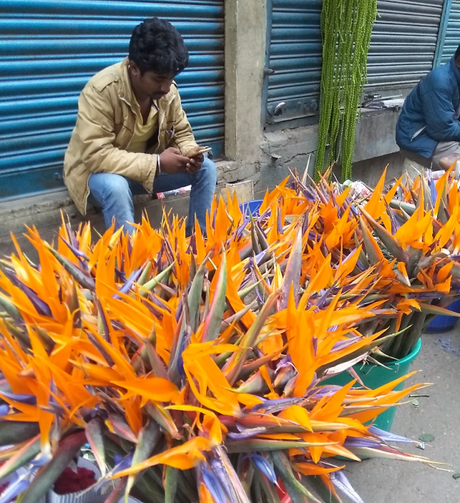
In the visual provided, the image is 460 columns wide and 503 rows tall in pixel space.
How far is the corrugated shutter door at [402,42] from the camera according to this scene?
5125mm

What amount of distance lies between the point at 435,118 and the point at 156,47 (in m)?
2.67

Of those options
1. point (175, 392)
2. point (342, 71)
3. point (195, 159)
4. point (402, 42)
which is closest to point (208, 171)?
point (195, 159)

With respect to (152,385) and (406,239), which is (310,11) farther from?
(152,385)

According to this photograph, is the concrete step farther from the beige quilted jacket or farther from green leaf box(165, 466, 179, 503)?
green leaf box(165, 466, 179, 503)

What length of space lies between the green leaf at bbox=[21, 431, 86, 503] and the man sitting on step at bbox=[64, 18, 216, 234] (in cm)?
182

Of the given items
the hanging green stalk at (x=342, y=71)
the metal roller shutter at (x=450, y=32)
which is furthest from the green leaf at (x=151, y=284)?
the metal roller shutter at (x=450, y=32)

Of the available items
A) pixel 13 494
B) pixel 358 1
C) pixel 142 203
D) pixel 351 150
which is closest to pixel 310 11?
pixel 358 1

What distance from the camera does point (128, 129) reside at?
282 centimetres

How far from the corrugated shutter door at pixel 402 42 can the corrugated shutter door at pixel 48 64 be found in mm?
2695

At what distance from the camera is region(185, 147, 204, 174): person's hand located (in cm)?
266

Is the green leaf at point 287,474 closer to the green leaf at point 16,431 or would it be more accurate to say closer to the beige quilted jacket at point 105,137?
the green leaf at point 16,431

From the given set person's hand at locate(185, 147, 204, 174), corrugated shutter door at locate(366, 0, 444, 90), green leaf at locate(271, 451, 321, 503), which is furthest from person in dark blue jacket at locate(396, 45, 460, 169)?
green leaf at locate(271, 451, 321, 503)

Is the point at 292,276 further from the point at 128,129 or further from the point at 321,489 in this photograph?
the point at 128,129

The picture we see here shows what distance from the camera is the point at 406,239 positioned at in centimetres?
132
